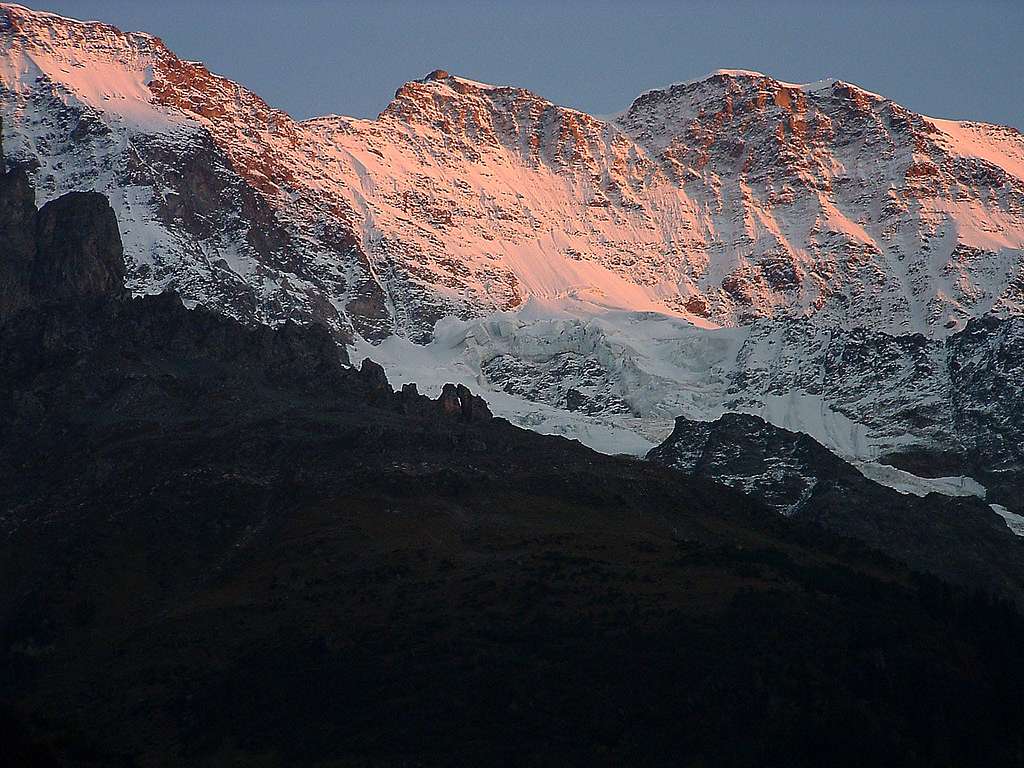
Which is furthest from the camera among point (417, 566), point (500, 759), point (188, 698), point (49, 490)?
point (49, 490)

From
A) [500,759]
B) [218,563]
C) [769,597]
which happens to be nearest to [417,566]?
[218,563]

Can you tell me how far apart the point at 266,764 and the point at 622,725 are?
78.5 feet

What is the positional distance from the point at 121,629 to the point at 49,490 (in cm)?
3342

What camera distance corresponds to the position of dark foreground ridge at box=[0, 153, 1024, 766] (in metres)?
133

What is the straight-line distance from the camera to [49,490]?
189750mm

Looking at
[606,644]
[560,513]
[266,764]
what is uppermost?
[560,513]

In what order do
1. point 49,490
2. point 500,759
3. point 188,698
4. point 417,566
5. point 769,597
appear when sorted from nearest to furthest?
point 500,759
point 188,698
point 769,597
point 417,566
point 49,490

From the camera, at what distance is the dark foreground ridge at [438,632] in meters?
133

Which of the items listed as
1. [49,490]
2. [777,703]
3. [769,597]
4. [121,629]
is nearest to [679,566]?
[769,597]

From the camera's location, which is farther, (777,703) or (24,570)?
(24,570)

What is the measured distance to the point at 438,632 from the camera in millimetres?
153750

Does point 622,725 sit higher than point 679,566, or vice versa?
point 679,566

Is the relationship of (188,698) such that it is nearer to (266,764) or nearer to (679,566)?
(266,764)

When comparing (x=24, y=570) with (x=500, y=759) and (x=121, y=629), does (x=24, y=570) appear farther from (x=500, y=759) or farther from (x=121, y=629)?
(x=500, y=759)
